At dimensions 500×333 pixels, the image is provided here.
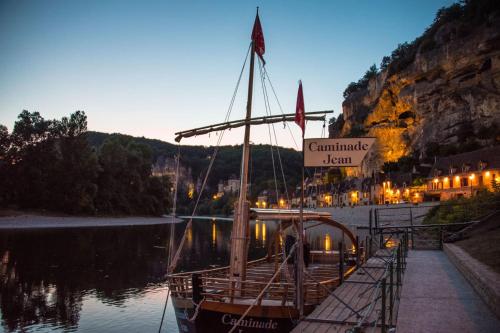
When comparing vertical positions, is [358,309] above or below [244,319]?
above

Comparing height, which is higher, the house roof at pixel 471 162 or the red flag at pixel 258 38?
the house roof at pixel 471 162

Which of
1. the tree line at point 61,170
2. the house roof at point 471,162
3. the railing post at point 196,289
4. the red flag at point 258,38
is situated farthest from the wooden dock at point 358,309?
the tree line at point 61,170

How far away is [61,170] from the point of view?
86250 millimetres

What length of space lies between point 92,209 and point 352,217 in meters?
56.0

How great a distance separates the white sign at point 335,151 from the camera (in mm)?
8188

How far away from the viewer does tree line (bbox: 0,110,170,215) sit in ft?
265

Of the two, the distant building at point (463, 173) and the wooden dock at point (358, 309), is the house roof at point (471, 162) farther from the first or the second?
the wooden dock at point (358, 309)

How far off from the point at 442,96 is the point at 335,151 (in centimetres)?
9926

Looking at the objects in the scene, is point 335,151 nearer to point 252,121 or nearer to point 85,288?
point 252,121

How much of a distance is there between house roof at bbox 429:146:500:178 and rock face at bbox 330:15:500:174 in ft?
32.0

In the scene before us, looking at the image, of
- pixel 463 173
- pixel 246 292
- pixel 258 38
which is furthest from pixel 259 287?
pixel 463 173

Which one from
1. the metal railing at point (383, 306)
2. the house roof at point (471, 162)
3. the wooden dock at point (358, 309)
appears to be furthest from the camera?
the house roof at point (471, 162)

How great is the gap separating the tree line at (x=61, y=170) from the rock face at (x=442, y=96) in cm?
7304

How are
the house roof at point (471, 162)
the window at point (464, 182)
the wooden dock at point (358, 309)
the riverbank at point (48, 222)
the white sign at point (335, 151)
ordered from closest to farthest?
the wooden dock at point (358, 309), the white sign at point (335, 151), the riverbank at point (48, 222), the house roof at point (471, 162), the window at point (464, 182)
